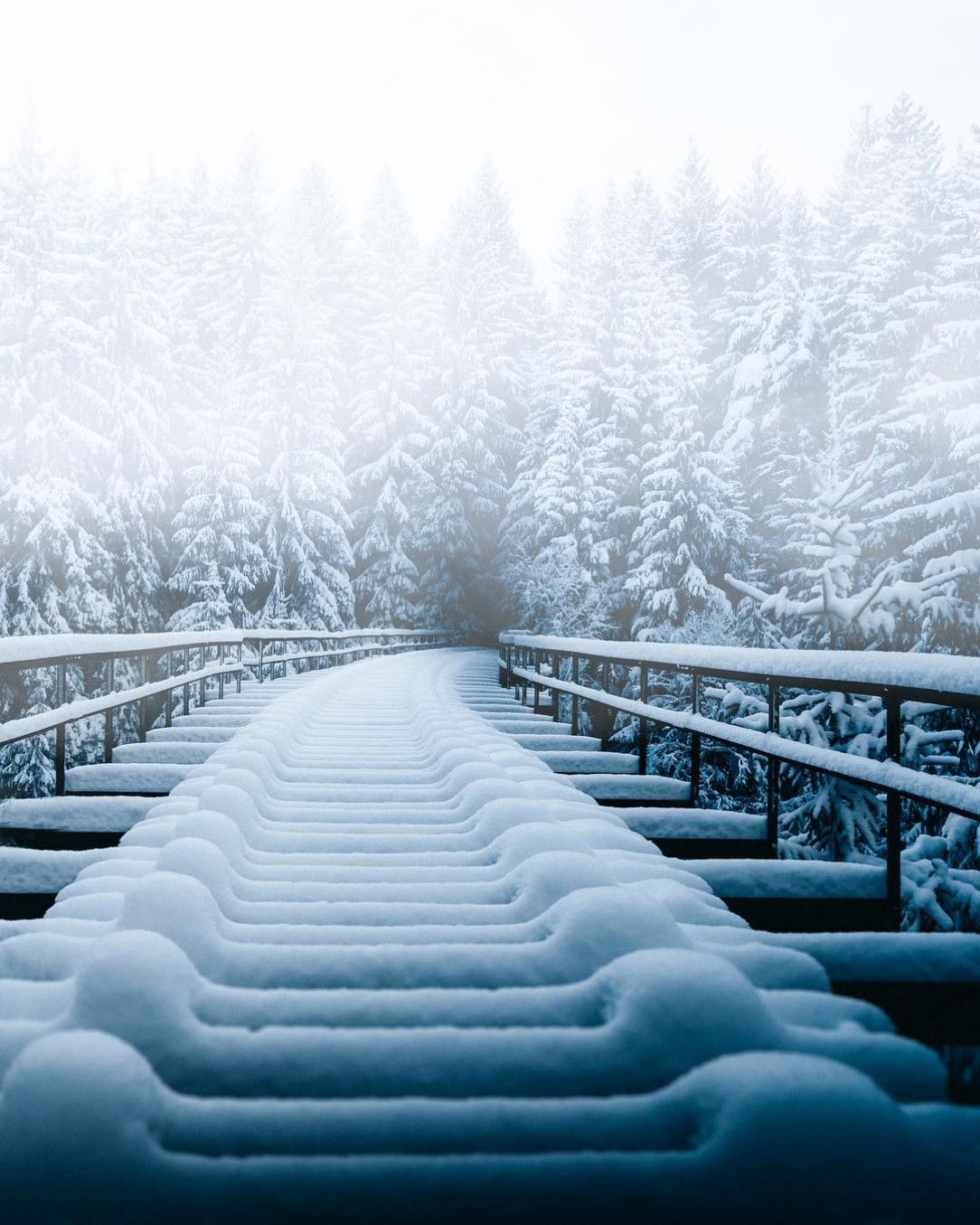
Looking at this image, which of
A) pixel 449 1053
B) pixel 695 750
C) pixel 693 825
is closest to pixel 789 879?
pixel 693 825

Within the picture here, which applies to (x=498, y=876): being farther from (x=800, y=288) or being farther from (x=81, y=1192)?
(x=800, y=288)

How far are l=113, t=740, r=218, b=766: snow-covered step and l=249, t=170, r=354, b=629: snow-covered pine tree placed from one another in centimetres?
2513

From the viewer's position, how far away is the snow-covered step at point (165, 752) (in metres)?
6.47

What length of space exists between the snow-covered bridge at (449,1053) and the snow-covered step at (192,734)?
4818 millimetres

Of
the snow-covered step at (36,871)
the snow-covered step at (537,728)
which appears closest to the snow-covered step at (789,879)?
the snow-covered step at (36,871)

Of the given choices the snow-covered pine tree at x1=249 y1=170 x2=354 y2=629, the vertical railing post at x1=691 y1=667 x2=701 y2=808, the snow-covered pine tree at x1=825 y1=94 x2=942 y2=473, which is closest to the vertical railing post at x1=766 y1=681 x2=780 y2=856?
the vertical railing post at x1=691 y1=667 x2=701 y2=808

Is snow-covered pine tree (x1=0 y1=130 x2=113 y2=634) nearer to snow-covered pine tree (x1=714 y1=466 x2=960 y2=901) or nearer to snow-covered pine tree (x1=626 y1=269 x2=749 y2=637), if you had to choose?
snow-covered pine tree (x1=626 y1=269 x2=749 y2=637)

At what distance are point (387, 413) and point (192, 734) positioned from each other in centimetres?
3573

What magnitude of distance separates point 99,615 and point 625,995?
25.8m

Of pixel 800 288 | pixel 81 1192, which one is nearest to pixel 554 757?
pixel 81 1192

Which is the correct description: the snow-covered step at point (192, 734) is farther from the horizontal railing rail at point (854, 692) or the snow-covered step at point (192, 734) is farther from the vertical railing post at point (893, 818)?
the vertical railing post at point (893, 818)

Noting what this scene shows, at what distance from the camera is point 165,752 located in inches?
258

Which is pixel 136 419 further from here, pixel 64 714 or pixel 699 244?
pixel 64 714

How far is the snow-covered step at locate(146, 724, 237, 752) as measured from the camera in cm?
735
